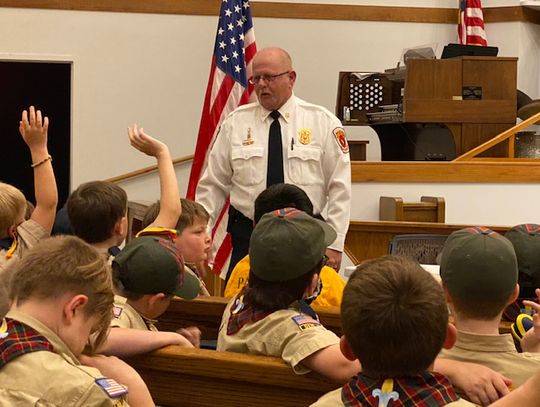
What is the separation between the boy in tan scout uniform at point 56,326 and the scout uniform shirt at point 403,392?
0.43 metres

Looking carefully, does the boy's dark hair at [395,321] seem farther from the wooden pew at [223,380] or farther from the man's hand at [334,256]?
the man's hand at [334,256]

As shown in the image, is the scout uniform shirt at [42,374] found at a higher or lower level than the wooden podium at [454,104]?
lower

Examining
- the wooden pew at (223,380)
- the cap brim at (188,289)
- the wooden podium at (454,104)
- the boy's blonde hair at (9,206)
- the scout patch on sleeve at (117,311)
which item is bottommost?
the wooden pew at (223,380)

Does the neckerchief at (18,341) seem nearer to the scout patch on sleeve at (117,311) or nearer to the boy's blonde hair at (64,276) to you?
the boy's blonde hair at (64,276)

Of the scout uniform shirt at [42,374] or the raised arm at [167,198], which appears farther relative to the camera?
the raised arm at [167,198]

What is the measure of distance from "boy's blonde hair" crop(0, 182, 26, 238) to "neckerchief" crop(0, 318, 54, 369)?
119cm

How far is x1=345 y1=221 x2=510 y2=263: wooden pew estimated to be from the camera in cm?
531

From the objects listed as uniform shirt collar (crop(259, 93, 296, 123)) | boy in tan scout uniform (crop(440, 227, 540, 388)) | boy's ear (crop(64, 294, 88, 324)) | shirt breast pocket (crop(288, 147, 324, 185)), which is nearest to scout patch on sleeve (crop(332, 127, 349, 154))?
shirt breast pocket (crop(288, 147, 324, 185))

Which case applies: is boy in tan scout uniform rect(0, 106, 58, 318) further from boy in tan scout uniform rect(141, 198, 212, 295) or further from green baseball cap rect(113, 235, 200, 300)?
green baseball cap rect(113, 235, 200, 300)

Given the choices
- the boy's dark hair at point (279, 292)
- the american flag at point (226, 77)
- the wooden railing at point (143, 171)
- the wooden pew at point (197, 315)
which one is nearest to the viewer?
the boy's dark hair at point (279, 292)

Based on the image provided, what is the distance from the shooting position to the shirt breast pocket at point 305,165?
4.68 meters

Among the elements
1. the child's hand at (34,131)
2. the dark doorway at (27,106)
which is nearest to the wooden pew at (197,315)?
the child's hand at (34,131)

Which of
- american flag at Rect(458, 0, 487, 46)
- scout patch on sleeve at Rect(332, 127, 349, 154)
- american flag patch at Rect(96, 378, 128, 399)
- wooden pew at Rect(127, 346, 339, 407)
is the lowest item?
wooden pew at Rect(127, 346, 339, 407)

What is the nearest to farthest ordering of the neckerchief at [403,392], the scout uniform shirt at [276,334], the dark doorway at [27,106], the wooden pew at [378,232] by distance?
the neckerchief at [403,392] < the scout uniform shirt at [276,334] < the wooden pew at [378,232] < the dark doorway at [27,106]
